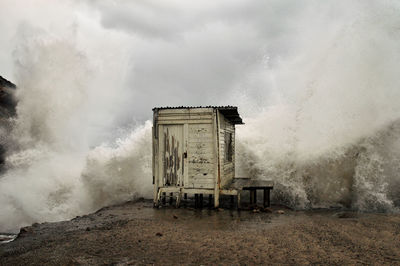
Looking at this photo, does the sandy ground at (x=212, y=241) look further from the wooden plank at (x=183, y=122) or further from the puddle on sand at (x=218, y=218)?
the wooden plank at (x=183, y=122)

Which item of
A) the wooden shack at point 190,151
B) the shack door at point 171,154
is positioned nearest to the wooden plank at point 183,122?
the wooden shack at point 190,151

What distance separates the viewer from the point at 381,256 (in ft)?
17.7

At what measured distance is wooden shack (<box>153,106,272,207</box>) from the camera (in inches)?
405

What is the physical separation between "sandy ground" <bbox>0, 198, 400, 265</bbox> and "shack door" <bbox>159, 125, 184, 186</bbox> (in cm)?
159

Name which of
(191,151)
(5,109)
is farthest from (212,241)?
(5,109)

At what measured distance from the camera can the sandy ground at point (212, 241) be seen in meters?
5.39

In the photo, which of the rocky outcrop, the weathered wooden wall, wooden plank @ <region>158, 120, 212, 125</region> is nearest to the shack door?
wooden plank @ <region>158, 120, 212, 125</region>

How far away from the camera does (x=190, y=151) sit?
10.5 metres

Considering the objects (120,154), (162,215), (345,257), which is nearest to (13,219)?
(120,154)

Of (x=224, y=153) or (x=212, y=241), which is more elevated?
(x=224, y=153)

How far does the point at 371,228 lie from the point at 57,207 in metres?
13.2

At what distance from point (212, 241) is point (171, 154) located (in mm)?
4739

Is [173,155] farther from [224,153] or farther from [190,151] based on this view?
[224,153]

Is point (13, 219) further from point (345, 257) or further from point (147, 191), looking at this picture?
point (345, 257)
